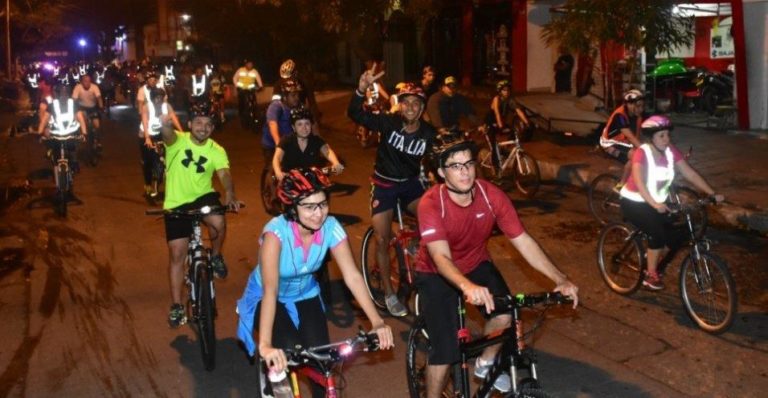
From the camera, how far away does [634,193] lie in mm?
8234

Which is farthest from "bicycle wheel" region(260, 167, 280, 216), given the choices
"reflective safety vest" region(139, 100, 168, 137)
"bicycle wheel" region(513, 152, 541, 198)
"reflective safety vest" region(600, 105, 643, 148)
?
"reflective safety vest" region(600, 105, 643, 148)

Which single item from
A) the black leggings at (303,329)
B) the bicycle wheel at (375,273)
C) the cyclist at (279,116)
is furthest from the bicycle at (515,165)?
the black leggings at (303,329)

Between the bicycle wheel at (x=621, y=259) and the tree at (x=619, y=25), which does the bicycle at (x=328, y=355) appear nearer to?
the bicycle wheel at (x=621, y=259)

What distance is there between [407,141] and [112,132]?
64.3 feet

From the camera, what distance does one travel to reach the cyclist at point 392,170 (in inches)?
312

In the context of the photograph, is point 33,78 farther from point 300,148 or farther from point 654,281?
point 654,281

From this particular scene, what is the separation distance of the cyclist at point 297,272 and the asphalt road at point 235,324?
165cm

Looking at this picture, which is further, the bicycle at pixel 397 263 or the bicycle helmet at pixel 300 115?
the bicycle helmet at pixel 300 115

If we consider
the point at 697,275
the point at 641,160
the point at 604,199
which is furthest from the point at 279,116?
the point at 697,275

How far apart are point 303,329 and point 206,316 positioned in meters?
2.11

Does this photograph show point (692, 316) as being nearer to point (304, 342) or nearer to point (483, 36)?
Answer: point (304, 342)

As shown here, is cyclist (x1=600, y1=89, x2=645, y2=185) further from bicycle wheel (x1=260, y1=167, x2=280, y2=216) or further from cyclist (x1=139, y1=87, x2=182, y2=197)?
cyclist (x1=139, y1=87, x2=182, y2=197)

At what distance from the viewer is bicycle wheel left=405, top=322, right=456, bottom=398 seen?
5.43 m

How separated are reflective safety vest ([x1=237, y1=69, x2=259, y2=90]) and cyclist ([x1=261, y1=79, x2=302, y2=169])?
12.3m
